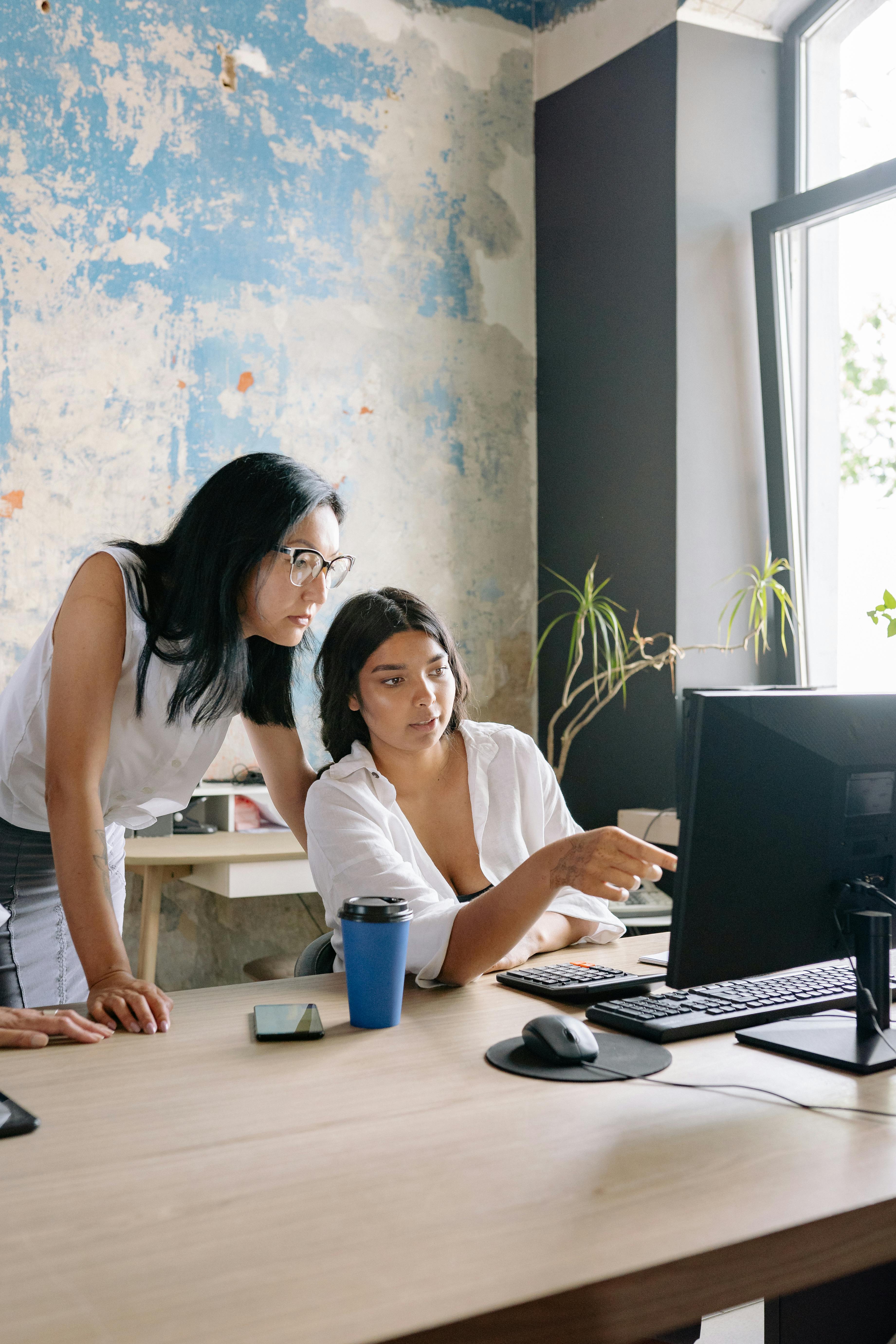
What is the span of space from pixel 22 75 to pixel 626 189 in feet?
5.77

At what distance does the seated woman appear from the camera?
1.41 meters

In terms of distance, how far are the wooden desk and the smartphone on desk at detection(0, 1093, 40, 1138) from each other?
5.75 ft

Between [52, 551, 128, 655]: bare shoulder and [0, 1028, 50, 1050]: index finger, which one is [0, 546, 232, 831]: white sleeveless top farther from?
[0, 1028, 50, 1050]: index finger

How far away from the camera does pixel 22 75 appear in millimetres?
2984

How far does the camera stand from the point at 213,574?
1.44 metres

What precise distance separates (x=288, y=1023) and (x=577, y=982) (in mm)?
356

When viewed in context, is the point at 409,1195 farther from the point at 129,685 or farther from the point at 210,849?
the point at 210,849

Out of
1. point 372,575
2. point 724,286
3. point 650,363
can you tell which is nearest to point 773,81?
point 724,286

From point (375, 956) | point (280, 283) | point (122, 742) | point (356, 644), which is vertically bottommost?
point (375, 956)

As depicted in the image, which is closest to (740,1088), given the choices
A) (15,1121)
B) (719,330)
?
(15,1121)

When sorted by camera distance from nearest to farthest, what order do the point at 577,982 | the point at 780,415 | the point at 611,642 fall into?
the point at 577,982, the point at 780,415, the point at 611,642

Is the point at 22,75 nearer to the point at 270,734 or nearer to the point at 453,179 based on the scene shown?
the point at 453,179

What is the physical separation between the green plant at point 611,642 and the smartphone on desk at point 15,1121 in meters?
2.38

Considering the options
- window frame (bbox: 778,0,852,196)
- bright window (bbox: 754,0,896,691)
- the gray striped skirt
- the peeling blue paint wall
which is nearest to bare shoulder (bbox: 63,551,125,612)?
the gray striped skirt
